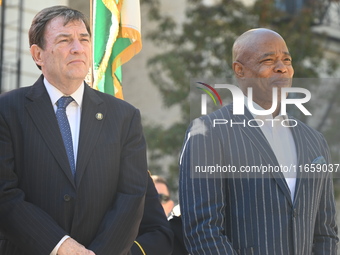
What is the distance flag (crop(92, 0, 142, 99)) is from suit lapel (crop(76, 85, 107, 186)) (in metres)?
1.32

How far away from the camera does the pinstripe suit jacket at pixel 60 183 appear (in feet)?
13.3

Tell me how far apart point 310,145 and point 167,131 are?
851 cm

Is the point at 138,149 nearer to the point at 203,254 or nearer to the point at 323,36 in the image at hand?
the point at 203,254

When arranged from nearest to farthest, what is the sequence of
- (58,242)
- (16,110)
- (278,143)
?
(58,242), (16,110), (278,143)

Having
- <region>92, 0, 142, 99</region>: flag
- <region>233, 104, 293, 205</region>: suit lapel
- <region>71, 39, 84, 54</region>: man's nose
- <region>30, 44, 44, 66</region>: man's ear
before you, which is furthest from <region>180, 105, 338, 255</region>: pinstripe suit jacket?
<region>92, 0, 142, 99</region>: flag

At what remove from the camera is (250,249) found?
4.33m

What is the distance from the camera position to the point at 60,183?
4.12 m

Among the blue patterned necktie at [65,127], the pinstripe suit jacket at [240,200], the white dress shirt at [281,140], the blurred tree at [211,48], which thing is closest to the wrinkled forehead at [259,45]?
the white dress shirt at [281,140]

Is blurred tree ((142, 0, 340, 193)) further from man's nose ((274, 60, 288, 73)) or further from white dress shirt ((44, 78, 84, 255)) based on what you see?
white dress shirt ((44, 78, 84, 255))

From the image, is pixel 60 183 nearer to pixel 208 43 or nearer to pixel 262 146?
pixel 262 146

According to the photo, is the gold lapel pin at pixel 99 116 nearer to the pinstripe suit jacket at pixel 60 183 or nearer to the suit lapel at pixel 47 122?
the pinstripe suit jacket at pixel 60 183

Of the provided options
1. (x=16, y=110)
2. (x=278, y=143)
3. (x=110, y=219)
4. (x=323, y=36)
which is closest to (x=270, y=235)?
(x=278, y=143)

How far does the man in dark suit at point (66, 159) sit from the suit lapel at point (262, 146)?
594 millimetres

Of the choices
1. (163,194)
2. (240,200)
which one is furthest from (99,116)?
(163,194)
